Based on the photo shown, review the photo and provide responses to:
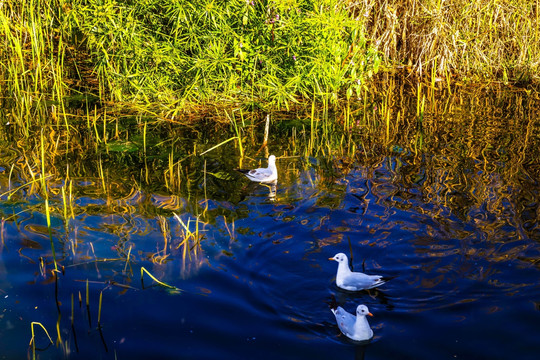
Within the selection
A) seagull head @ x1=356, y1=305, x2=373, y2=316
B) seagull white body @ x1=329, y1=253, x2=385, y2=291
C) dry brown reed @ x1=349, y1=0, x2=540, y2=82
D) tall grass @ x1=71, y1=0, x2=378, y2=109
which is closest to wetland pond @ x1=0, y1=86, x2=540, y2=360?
seagull white body @ x1=329, y1=253, x2=385, y2=291

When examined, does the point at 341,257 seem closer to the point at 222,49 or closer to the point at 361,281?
the point at 361,281

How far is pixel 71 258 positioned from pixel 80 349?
161 cm

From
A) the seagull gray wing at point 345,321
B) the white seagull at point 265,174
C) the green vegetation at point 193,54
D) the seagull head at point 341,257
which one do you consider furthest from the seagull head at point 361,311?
the green vegetation at point 193,54

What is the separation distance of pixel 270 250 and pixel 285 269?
0.41 metres

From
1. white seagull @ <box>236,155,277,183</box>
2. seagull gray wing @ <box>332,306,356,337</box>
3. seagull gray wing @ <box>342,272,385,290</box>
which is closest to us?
seagull gray wing @ <box>332,306,356,337</box>

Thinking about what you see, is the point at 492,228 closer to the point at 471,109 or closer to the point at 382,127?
the point at 382,127

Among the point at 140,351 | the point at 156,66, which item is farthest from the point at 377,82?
the point at 140,351

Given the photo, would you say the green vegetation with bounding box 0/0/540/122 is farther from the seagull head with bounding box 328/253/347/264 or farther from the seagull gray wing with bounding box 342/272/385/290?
the seagull gray wing with bounding box 342/272/385/290

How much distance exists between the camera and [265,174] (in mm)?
8820

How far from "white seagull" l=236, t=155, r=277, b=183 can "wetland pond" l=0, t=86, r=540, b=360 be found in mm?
140

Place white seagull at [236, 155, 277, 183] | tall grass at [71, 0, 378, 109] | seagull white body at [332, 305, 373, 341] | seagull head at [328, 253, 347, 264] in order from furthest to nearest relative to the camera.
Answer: tall grass at [71, 0, 378, 109] → white seagull at [236, 155, 277, 183] → seagull head at [328, 253, 347, 264] → seagull white body at [332, 305, 373, 341]

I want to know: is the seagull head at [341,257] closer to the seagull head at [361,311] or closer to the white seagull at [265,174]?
the seagull head at [361,311]

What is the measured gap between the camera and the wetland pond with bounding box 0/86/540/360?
5488mm

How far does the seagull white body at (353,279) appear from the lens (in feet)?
20.2
